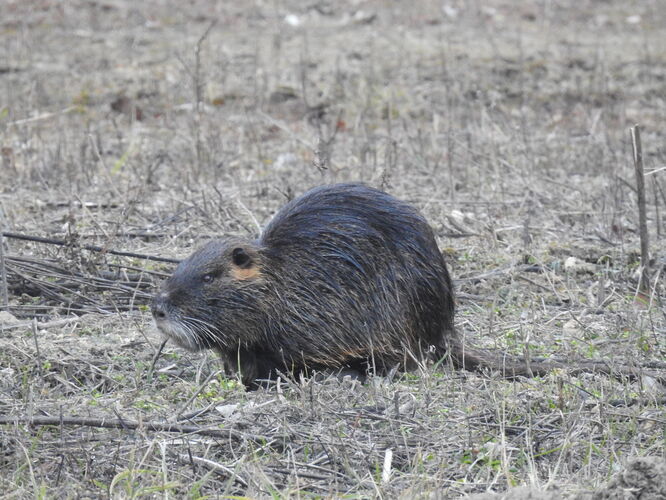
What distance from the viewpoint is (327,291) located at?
3965 mm

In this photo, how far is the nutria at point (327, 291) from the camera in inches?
154

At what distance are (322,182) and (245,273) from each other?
177 centimetres

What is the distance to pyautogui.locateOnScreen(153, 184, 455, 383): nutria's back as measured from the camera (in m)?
3.92

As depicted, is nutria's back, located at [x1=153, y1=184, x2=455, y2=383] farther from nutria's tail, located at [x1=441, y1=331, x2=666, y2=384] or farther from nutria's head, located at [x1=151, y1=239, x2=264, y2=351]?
nutria's tail, located at [x1=441, y1=331, x2=666, y2=384]

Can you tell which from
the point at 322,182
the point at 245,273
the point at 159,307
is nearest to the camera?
the point at 159,307

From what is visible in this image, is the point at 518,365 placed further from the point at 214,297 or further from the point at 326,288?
the point at 214,297

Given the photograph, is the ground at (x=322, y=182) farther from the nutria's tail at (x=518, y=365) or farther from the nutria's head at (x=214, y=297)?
the nutria's head at (x=214, y=297)

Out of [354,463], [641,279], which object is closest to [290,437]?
[354,463]

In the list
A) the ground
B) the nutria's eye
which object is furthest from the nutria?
the ground

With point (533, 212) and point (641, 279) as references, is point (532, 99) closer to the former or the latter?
point (533, 212)

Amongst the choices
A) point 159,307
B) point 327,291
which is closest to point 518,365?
point 327,291

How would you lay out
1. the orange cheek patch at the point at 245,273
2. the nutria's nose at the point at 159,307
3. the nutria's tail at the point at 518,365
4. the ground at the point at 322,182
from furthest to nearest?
the orange cheek patch at the point at 245,273 → the nutria's nose at the point at 159,307 → the nutria's tail at the point at 518,365 → the ground at the point at 322,182

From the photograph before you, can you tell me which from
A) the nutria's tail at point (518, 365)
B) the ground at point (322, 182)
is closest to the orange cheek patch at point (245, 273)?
the ground at point (322, 182)

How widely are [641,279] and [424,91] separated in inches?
190
